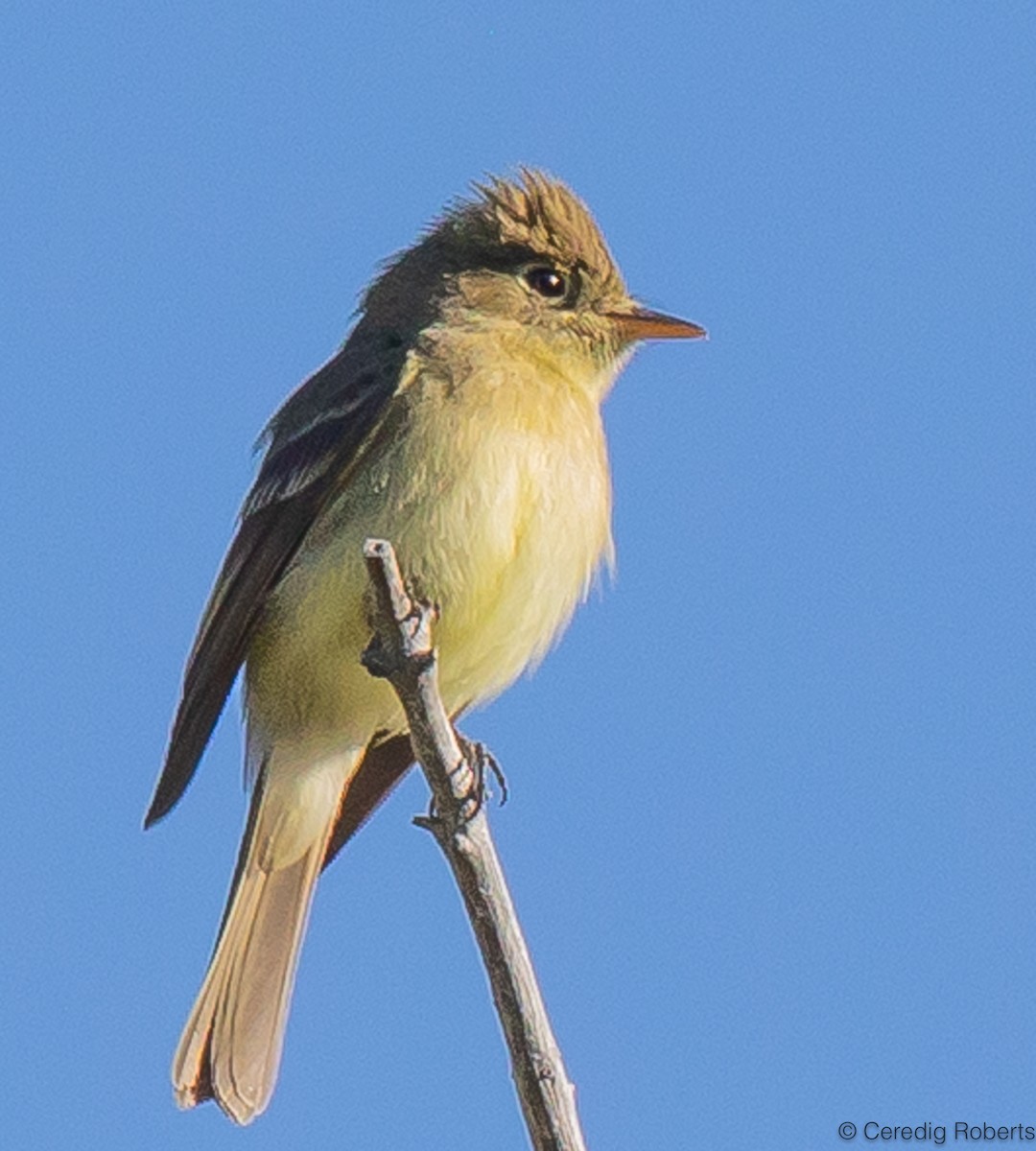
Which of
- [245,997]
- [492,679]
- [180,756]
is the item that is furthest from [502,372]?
[245,997]

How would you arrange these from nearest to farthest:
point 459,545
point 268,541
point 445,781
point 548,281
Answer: point 445,781 < point 459,545 < point 268,541 < point 548,281

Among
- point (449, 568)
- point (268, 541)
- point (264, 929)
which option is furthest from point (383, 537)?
point (264, 929)

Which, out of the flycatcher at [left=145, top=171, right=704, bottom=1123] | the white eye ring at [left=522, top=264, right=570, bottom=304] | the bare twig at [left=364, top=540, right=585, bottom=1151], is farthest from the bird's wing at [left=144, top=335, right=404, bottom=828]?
the bare twig at [left=364, top=540, right=585, bottom=1151]

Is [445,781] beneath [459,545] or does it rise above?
beneath

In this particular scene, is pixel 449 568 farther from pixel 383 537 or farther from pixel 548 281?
pixel 548 281

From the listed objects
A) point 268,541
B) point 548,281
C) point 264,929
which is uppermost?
point 548,281

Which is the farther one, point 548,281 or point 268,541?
point 548,281

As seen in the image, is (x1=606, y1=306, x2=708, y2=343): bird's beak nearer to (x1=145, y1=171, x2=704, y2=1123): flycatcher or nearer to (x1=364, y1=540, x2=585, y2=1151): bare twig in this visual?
(x1=145, y1=171, x2=704, y2=1123): flycatcher

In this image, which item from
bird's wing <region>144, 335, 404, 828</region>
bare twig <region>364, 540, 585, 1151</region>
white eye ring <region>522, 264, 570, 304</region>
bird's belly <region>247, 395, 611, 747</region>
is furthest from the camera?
white eye ring <region>522, 264, 570, 304</region>
